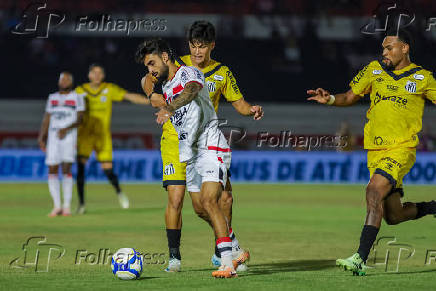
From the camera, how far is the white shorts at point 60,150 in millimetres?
15977

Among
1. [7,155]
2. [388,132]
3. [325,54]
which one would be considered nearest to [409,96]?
[388,132]

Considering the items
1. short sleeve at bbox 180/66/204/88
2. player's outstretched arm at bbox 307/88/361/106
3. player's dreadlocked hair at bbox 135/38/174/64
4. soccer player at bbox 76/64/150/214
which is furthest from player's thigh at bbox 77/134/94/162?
short sleeve at bbox 180/66/204/88

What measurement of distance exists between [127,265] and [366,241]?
230 cm

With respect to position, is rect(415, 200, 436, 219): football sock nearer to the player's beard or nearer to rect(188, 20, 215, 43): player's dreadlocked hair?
rect(188, 20, 215, 43): player's dreadlocked hair

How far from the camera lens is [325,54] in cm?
3362

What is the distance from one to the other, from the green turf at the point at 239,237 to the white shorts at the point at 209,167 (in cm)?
94

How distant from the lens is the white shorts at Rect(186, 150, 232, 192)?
8406 millimetres

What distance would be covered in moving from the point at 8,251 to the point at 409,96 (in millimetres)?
5217

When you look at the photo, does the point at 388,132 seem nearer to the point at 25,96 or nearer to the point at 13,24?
the point at 25,96

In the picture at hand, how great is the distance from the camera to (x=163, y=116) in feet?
25.8

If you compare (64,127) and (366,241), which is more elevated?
(64,127)

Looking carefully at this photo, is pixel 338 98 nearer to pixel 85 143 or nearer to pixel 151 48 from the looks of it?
pixel 151 48

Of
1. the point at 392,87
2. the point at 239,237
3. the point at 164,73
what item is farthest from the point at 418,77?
the point at 239,237

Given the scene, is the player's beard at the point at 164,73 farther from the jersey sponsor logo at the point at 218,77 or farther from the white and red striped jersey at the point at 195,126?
the jersey sponsor logo at the point at 218,77
